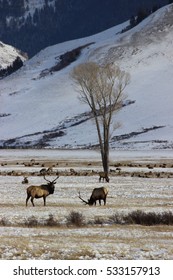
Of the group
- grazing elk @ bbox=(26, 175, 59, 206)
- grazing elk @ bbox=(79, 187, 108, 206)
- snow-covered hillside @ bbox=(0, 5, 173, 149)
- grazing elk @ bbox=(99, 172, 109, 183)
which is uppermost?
grazing elk @ bbox=(26, 175, 59, 206)

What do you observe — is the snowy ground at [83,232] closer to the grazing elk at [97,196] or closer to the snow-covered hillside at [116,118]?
the grazing elk at [97,196]

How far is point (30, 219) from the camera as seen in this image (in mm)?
24172

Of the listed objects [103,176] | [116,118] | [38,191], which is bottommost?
[116,118]

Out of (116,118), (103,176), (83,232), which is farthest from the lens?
(116,118)

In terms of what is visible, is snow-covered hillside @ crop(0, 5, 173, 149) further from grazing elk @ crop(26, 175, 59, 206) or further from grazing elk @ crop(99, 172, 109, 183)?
grazing elk @ crop(26, 175, 59, 206)


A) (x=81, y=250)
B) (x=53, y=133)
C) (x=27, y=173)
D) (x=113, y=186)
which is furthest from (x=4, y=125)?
(x=81, y=250)

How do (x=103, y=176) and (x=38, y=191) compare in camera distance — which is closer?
(x=38, y=191)

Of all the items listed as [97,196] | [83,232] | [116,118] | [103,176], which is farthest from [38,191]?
[116,118]

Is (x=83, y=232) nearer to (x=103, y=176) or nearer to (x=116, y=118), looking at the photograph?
(x=103, y=176)

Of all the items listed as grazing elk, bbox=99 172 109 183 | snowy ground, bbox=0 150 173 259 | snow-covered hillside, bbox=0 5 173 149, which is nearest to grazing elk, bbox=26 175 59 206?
snowy ground, bbox=0 150 173 259

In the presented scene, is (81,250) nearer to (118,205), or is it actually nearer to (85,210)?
(85,210)
